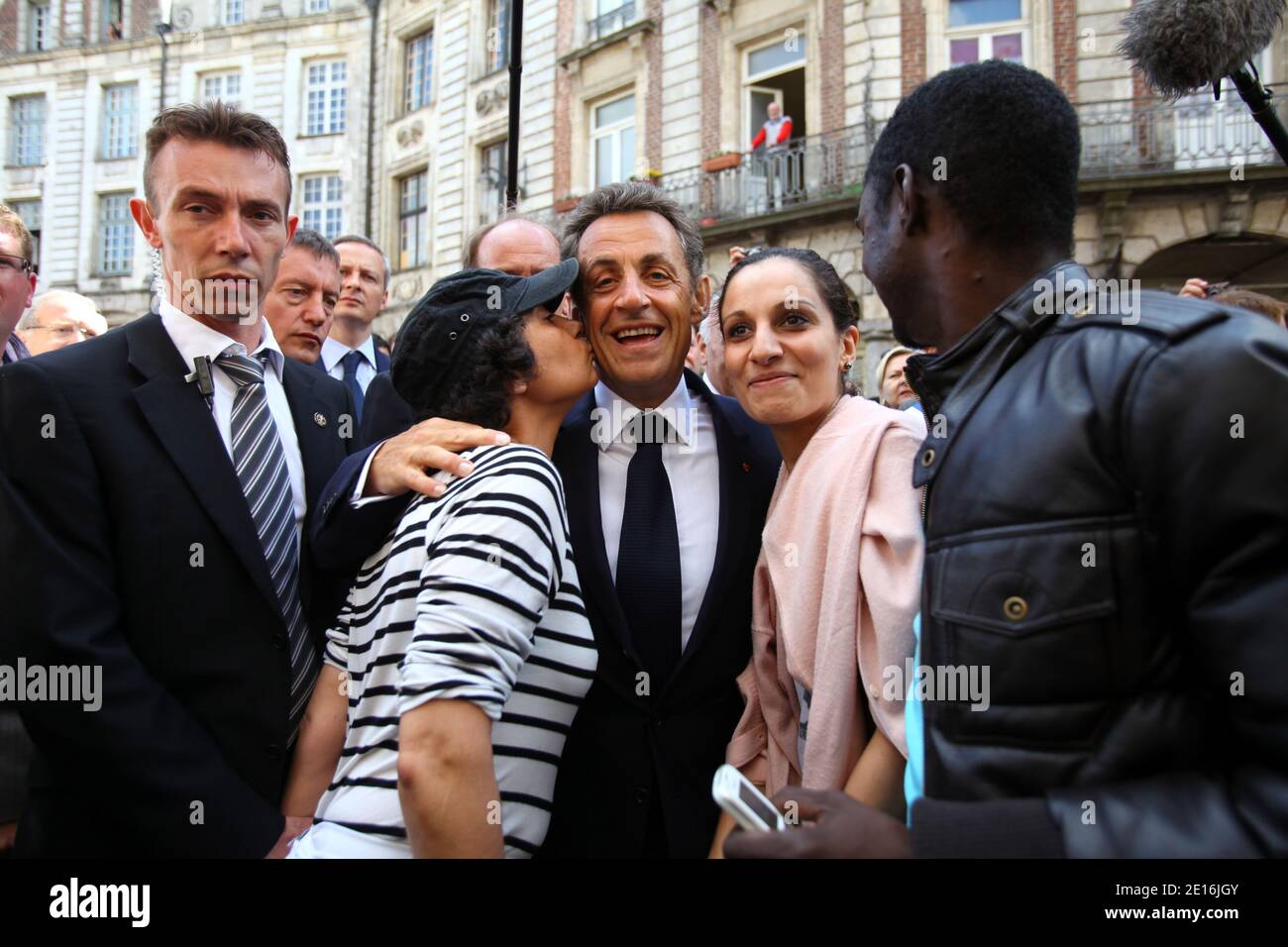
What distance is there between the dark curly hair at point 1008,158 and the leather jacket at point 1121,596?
0.25 m

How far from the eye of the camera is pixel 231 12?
86.0 feet

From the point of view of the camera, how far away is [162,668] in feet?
6.84

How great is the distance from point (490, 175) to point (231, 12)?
13.1m

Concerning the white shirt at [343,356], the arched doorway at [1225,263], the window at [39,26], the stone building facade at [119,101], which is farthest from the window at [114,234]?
the arched doorway at [1225,263]

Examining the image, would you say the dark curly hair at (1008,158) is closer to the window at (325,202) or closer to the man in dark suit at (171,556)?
the man in dark suit at (171,556)

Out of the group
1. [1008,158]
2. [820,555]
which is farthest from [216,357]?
[1008,158]

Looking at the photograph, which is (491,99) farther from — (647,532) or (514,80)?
(647,532)

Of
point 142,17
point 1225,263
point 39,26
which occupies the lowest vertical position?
point 1225,263

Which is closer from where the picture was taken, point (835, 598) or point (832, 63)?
point (835, 598)

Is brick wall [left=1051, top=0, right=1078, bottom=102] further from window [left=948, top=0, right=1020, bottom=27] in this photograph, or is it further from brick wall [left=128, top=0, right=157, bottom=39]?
brick wall [left=128, top=0, right=157, bottom=39]

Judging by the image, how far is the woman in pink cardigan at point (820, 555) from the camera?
1.88 meters

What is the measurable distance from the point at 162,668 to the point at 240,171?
142 centimetres
